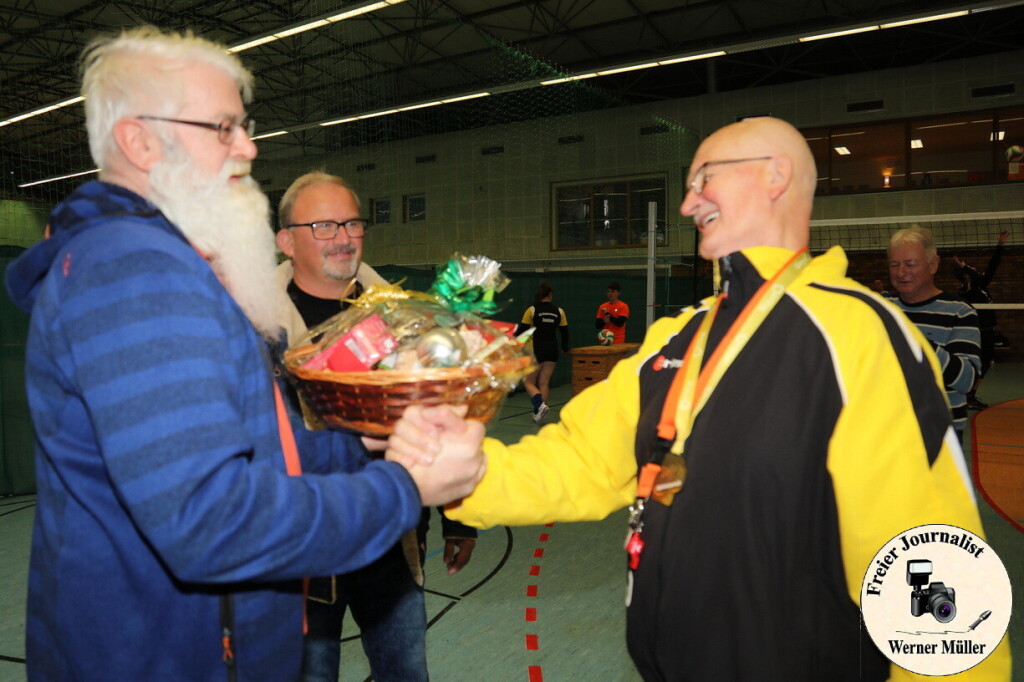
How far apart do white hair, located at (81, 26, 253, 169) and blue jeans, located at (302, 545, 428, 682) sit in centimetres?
142

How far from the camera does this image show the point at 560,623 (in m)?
3.36

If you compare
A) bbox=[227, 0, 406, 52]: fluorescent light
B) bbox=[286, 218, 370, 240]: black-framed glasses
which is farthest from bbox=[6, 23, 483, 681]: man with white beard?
bbox=[227, 0, 406, 52]: fluorescent light

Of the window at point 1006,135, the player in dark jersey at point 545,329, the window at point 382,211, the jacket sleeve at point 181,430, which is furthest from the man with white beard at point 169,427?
the window at point 382,211

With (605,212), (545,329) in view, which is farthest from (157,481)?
(605,212)

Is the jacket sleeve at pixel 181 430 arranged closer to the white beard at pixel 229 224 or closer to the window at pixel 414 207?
the white beard at pixel 229 224

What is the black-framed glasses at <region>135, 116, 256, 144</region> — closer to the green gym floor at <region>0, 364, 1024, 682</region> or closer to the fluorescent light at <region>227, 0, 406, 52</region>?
the green gym floor at <region>0, 364, 1024, 682</region>

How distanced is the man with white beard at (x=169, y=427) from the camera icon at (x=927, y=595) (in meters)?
0.80

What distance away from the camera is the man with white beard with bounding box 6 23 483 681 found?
916 millimetres

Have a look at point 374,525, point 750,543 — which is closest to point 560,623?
point 750,543

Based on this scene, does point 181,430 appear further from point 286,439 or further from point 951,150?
point 951,150

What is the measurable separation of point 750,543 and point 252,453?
0.91m

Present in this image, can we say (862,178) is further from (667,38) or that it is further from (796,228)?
(796,228)

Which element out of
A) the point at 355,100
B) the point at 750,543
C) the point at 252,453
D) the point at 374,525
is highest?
the point at 355,100

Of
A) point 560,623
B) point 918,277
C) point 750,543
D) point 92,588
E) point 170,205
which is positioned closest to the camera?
point 92,588
